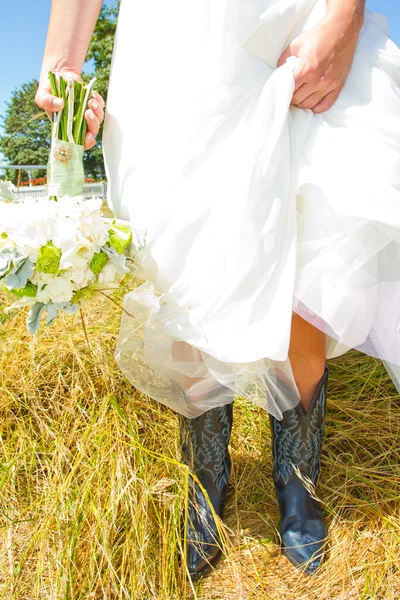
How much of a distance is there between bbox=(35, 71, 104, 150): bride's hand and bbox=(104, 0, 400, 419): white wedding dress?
2.6 inches

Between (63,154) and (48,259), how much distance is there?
28 cm

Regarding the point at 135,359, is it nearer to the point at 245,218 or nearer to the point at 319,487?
the point at 245,218

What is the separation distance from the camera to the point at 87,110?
101 cm

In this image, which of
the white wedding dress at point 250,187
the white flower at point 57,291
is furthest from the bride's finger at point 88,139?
the white flower at point 57,291

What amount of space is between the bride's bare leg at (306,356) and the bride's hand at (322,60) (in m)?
0.46

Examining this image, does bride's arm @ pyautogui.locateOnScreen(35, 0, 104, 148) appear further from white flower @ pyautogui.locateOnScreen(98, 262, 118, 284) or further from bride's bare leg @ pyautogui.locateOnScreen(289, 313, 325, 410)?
bride's bare leg @ pyautogui.locateOnScreen(289, 313, 325, 410)

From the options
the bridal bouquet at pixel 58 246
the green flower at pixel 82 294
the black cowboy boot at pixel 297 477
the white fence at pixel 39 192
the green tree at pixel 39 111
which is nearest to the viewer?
the bridal bouquet at pixel 58 246

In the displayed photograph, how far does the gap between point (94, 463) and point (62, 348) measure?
21.8 inches

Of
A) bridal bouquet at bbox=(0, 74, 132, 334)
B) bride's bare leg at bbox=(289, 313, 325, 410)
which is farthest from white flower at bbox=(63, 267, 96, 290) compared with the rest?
bride's bare leg at bbox=(289, 313, 325, 410)

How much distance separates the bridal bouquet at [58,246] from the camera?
0.82 m

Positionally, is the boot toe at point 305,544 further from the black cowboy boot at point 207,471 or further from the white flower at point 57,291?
the white flower at point 57,291

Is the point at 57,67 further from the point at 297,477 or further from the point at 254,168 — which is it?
the point at 297,477

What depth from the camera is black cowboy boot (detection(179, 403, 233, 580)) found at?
3.75 ft

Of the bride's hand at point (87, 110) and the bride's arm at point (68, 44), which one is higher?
the bride's arm at point (68, 44)
